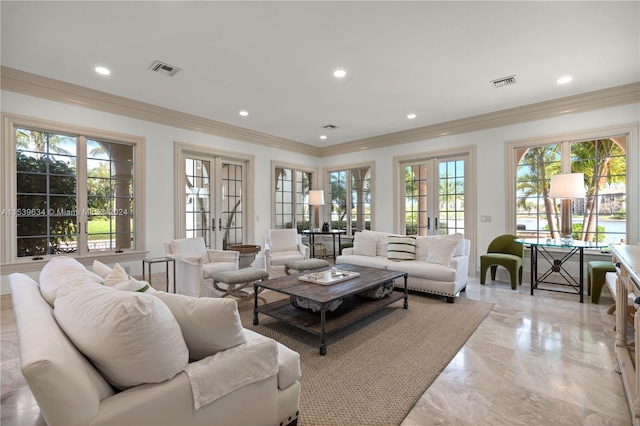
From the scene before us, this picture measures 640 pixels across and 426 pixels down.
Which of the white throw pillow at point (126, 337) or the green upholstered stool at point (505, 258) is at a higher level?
the white throw pillow at point (126, 337)

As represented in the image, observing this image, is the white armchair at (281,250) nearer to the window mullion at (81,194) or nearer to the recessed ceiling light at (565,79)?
the window mullion at (81,194)

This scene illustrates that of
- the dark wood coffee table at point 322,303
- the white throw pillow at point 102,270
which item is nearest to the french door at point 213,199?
the dark wood coffee table at point 322,303

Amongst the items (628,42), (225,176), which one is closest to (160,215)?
(225,176)

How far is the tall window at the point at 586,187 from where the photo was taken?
4.27 metres

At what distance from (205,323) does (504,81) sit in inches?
176

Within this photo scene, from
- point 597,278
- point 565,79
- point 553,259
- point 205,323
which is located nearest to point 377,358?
point 205,323

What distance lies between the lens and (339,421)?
1.72 metres

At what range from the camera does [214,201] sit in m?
5.79

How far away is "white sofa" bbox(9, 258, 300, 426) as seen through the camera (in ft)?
3.06

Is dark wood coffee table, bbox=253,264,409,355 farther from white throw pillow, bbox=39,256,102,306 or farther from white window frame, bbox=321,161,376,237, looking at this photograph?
white window frame, bbox=321,161,376,237

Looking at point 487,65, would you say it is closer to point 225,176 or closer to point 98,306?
point 98,306

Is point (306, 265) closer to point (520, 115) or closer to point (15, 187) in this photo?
point (15, 187)

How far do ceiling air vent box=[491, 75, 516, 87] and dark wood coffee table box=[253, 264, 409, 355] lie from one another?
286 cm

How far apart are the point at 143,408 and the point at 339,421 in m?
1.11
